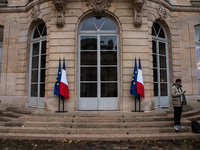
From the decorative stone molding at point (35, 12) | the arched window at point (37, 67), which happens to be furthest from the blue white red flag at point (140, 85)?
the decorative stone molding at point (35, 12)

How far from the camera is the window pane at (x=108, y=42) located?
24.6 ft

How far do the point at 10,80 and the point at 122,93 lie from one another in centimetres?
608

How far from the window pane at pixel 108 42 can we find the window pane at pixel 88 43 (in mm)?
341

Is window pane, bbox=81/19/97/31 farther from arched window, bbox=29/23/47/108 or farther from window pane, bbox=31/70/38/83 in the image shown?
window pane, bbox=31/70/38/83

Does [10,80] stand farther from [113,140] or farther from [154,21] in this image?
[154,21]

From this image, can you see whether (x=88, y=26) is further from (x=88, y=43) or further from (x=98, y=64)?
(x=98, y=64)

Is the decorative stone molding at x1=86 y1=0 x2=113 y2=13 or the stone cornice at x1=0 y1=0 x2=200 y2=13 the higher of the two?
the stone cornice at x1=0 y1=0 x2=200 y2=13

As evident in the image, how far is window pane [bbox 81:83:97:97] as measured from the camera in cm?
725

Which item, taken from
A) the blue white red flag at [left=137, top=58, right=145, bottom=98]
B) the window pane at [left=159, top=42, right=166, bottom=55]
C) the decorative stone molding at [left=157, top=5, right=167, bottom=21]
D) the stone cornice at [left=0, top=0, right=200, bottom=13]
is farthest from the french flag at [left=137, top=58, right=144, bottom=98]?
the stone cornice at [left=0, top=0, right=200, bottom=13]

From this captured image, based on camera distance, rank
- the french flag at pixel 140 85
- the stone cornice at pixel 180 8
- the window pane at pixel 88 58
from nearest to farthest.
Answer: the french flag at pixel 140 85 → the window pane at pixel 88 58 → the stone cornice at pixel 180 8

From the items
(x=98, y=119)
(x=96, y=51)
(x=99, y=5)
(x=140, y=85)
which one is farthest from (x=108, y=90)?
(x=99, y=5)

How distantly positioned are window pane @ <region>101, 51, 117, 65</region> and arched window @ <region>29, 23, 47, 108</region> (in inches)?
118

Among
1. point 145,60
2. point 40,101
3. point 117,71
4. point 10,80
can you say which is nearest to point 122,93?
point 117,71

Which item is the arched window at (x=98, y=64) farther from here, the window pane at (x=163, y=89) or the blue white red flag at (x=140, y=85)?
the window pane at (x=163, y=89)
